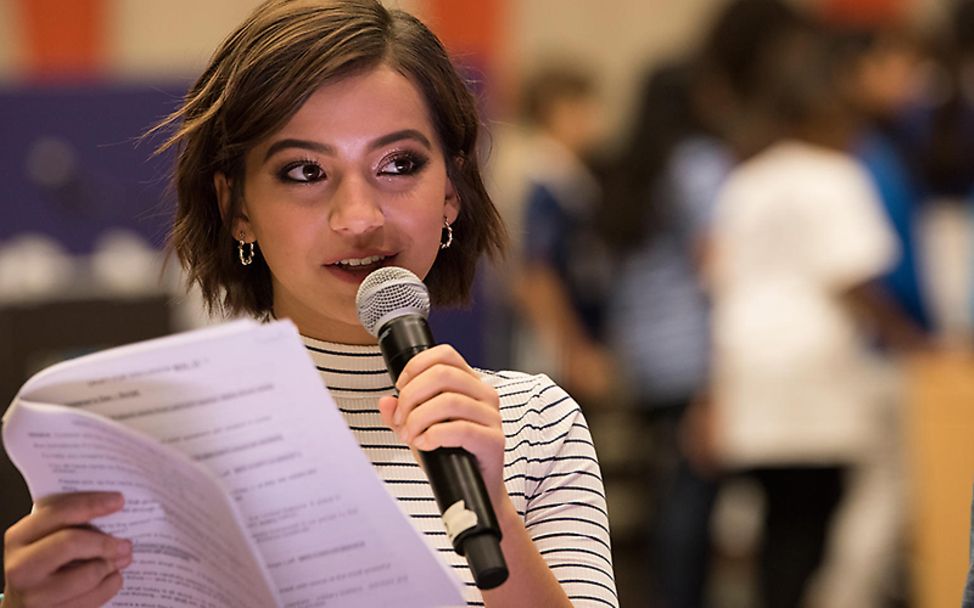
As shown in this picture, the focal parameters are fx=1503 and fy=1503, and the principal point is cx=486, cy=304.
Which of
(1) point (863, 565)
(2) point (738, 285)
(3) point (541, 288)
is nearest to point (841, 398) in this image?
(2) point (738, 285)

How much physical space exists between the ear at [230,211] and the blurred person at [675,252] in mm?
2980

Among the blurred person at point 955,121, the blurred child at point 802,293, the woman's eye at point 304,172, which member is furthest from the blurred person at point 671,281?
the woman's eye at point 304,172

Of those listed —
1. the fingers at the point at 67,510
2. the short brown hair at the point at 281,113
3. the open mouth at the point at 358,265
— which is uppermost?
the short brown hair at the point at 281,113

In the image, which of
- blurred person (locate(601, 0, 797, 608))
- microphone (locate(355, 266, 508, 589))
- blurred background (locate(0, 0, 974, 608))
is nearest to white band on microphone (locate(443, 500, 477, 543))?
microphone (locate(355, 266, 508, 589))

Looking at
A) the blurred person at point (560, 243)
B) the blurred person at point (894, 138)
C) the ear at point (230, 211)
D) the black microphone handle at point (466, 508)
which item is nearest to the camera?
the black microphone handle at point (466, 508)

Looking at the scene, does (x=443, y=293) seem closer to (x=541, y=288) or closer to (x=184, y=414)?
(x=184, y=414)

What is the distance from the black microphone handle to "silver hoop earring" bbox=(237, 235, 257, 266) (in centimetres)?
33

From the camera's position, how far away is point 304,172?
1323 millimetres

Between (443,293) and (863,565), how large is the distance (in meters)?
3.24

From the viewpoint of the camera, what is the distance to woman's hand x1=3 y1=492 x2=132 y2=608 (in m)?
1.11

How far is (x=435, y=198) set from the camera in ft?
4.48

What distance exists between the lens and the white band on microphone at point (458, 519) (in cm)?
105

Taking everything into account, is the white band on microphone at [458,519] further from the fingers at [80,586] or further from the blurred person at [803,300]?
the blurred person at [803,300]

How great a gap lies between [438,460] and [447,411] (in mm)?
37
